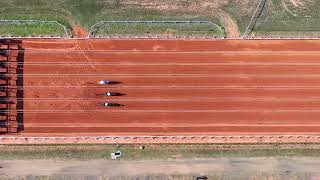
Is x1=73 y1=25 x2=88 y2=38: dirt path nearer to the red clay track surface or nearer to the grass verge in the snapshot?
the red clay track surface

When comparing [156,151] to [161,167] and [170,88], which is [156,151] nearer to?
[161,167]

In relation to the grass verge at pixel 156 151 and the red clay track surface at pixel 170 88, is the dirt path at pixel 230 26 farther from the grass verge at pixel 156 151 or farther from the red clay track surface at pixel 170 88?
the grass verge at pixel 156 151

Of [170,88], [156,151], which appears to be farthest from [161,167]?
[170,88]

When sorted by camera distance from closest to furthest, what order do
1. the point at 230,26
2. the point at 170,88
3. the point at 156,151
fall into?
the point at 156,151, the point at 170,88, the point at 230,26

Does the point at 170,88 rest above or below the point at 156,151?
above

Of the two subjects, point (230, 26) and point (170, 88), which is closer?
point (170, 88)

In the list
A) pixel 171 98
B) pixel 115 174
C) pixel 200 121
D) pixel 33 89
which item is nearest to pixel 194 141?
pixel 200 121
